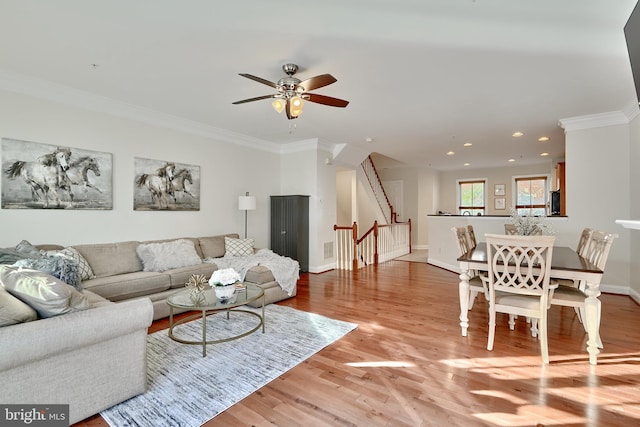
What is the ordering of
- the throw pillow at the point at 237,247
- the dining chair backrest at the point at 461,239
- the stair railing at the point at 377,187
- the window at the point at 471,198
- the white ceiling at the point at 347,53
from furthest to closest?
the window at the point at 471,198, the stair railing at the point at 377,187, the throw pillow at the point at 237,247, the dining chair backrest at the point at 461,239, the white ceiling at the point at 347,53

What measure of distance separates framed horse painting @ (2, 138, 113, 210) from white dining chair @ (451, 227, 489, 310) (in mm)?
4549

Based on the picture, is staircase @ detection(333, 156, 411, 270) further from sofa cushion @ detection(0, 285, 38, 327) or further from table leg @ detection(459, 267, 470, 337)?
sofa cushion @ detection(0, 285, 38, 327)

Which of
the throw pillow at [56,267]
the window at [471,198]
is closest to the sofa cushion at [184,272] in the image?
the throw pillow at [56,267]

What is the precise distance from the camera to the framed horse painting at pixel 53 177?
3.29 m

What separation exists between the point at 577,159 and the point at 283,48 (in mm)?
4950

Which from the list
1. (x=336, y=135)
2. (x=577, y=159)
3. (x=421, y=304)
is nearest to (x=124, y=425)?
(x=421, y=304)

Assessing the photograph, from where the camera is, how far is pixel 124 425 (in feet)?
5.92

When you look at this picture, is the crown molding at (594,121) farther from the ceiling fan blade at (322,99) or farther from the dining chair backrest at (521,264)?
the ceiling fan blade at (322,99)

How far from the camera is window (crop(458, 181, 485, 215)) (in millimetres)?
10102

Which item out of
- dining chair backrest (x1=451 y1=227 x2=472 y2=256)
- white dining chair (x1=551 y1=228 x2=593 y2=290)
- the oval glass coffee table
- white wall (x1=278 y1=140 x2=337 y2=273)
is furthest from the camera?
white wall (x1=278 y1=140 x2=337 y2=273)

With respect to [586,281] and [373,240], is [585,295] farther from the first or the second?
[373,240]

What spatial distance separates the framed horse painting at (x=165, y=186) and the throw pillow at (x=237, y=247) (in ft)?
2.51

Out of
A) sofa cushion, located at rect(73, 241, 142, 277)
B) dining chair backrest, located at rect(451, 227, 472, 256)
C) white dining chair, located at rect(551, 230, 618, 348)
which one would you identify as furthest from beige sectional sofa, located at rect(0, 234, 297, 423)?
white dining chair, located at rect(551, 230, 618, 348)

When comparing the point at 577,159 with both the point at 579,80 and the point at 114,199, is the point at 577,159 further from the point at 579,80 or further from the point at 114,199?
the point at 114,199
